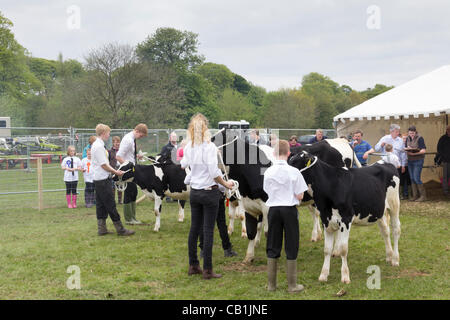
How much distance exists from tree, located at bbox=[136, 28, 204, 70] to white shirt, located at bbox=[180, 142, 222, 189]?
153 feet

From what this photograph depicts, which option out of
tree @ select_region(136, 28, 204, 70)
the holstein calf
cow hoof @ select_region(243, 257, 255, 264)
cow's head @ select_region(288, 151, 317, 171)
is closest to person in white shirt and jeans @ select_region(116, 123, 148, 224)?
the holstein calf

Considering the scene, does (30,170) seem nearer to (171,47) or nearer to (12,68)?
(12,68)

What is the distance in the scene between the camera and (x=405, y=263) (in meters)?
6.51

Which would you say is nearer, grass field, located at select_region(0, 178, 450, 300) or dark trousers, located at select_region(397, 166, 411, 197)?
grass field, located at select_region(0, 178, 450, 300)

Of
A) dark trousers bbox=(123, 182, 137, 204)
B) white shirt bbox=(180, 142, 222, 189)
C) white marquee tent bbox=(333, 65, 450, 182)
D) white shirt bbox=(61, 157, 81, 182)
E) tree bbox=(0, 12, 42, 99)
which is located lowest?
dark trousers bbox=(123, 182, 137, 204)

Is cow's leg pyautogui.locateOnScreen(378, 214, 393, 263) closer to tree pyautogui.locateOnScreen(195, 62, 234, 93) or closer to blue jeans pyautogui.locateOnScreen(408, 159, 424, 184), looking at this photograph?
blue jeans pyautogui.locateOnScreen(408, 159, 424, 184)

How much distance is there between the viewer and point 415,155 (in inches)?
485

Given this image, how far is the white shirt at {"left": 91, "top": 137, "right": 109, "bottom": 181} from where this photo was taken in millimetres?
8250

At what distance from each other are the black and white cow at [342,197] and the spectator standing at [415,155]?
6.83 metres

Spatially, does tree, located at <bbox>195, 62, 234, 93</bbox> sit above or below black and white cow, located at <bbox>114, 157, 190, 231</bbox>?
above

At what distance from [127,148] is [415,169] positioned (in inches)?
329

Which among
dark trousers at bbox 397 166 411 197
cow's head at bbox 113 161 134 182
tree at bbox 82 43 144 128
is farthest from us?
tree at bbox 82 43 144 128
